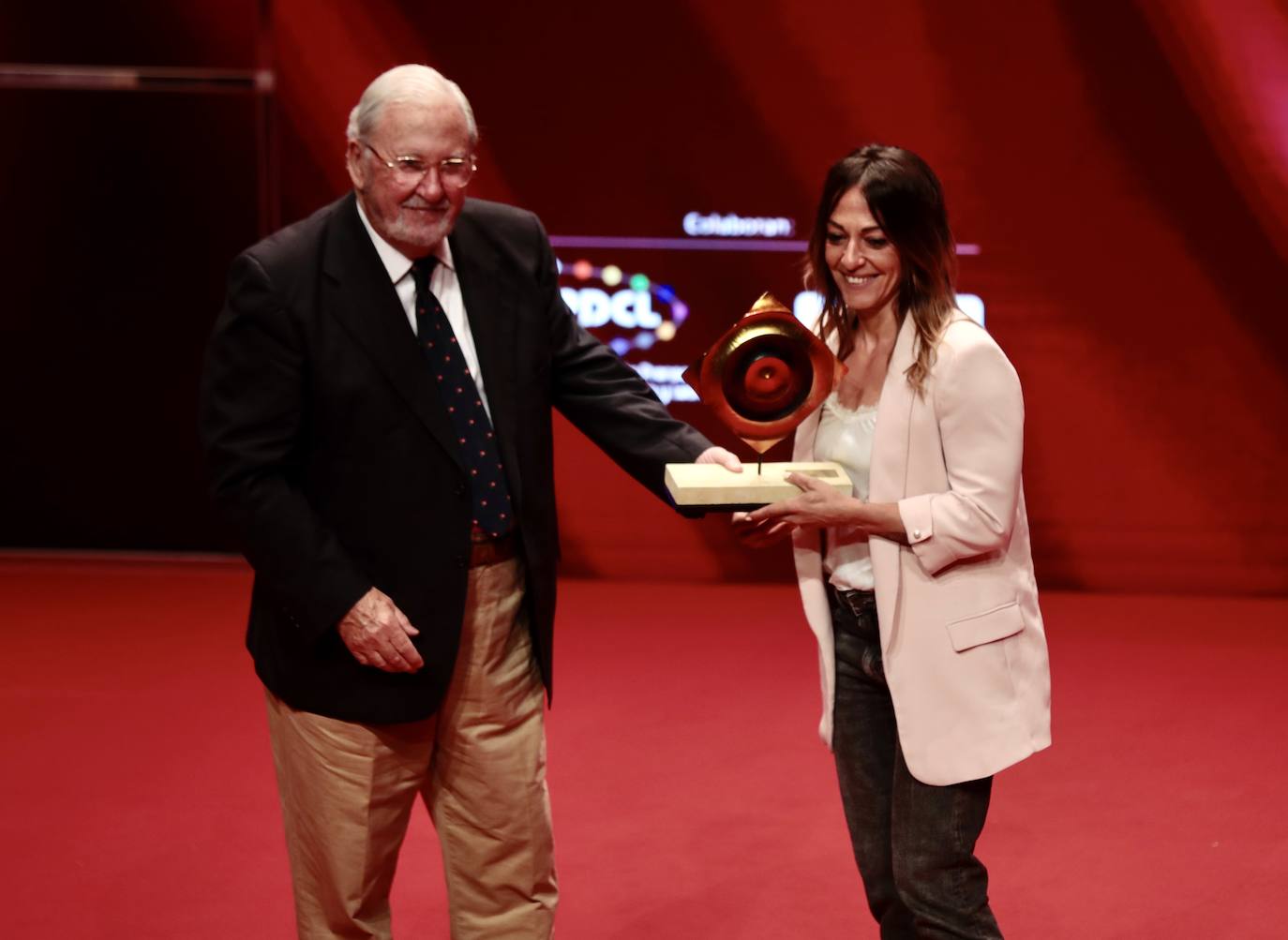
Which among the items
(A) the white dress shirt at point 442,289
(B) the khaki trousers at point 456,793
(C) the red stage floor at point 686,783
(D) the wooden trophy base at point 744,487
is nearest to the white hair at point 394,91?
(A) the white dress shirt at point 442,289

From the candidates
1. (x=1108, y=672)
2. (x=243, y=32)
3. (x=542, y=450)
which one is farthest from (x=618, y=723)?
(x=243, y=32)

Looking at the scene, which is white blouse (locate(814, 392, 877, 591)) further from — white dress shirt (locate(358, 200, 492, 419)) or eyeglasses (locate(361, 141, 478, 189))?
eyeglasses (locate(361, 141, 478, 189))

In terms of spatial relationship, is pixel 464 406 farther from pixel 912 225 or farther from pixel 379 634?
pixel 912 225

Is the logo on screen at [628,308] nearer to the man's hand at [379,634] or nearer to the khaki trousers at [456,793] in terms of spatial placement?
the khaki trousers at [456,793]

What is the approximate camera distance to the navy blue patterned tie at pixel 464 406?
2416 mm

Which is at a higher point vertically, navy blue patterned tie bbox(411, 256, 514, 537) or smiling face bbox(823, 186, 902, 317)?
smiling face bbox(823, 186, 902, 317)

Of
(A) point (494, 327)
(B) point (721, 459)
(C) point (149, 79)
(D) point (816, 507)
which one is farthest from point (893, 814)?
(C) point (149, 79)

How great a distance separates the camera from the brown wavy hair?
2248mm

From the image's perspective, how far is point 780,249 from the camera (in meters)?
5.86

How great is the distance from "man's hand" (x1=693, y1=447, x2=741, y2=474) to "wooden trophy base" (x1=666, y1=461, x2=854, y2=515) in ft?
0.20

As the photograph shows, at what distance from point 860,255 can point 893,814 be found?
2.91 feet

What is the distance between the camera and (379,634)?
2322 mm

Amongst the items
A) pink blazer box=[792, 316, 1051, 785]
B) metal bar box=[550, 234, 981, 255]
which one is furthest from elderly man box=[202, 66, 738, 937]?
metal bar box=[550, 234, 981, 255]

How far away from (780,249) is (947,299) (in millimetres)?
3603
